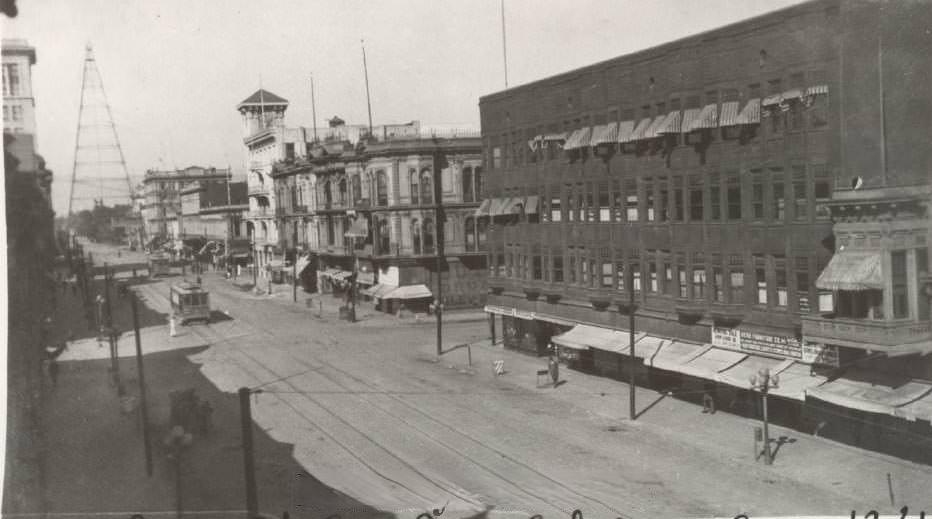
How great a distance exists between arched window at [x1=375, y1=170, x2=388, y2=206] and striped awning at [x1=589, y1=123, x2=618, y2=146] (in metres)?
28.0

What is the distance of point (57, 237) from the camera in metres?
23.4

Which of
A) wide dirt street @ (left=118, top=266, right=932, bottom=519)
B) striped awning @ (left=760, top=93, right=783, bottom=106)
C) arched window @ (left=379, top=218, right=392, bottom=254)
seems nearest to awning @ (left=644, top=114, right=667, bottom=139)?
striped awning @ (left=760, top=93, right=783, bottom=106)

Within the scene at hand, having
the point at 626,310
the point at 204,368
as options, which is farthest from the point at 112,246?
the point at 626,310

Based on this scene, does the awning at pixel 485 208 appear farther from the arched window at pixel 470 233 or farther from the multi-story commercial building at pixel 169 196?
the multi-story commercial building at pixel 169 196

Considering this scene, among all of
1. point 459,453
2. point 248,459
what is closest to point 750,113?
point 459,453

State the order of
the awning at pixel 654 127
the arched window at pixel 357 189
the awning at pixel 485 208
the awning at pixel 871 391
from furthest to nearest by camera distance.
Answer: the arched window at pixel 357 189, the awning at pixel 485 208, the awning at pixel 654 127, the awning at pixel 871 391

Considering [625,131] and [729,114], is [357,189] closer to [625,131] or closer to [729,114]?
[625,131]

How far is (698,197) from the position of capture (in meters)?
31.7

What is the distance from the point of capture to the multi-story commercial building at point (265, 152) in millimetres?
86875

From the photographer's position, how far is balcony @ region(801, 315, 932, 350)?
2327cm

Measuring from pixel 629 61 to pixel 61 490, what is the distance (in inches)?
1014

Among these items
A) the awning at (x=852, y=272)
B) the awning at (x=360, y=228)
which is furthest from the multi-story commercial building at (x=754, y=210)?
the awning at (x=360, y=228)

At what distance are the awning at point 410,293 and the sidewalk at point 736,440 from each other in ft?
63.2

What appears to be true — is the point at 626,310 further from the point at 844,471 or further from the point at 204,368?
the point at 204,368
